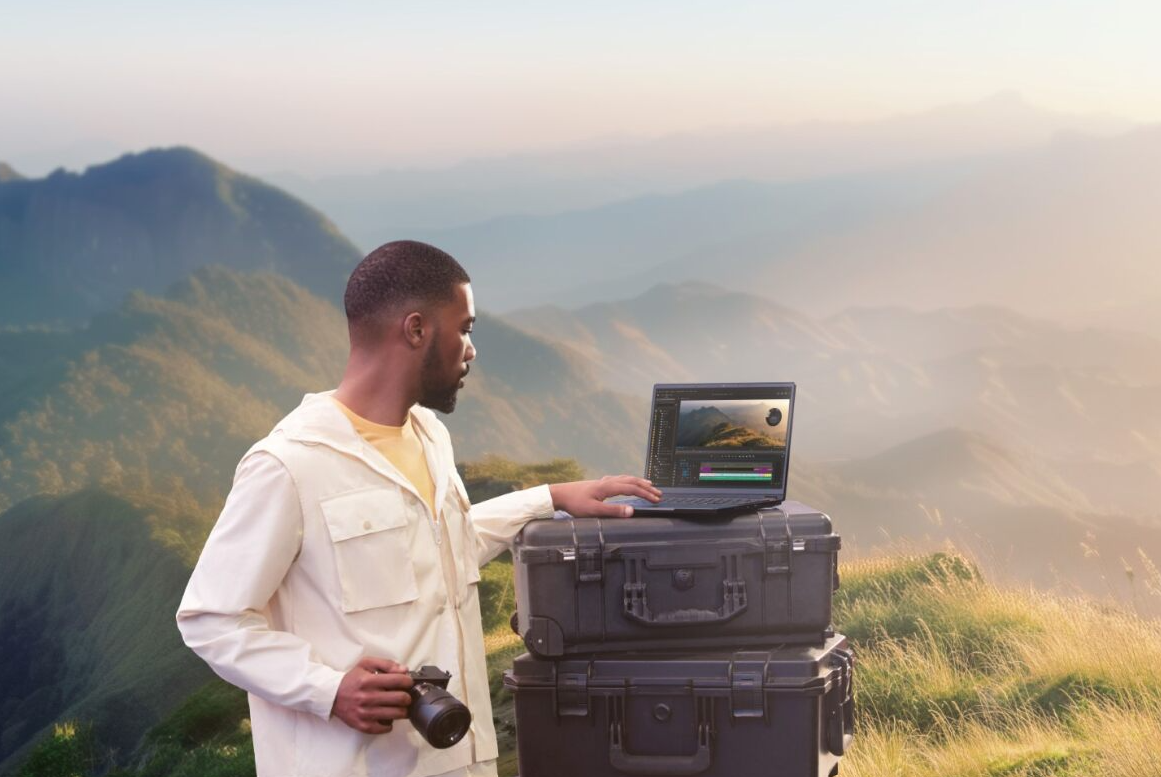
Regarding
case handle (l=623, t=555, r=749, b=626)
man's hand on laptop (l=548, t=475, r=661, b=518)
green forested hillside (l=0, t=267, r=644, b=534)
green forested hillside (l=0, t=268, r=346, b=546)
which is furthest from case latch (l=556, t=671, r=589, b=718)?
green forested hillside (l=0, t=267, r=644, b=534)

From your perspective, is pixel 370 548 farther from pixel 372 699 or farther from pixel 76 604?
pixel 76 604

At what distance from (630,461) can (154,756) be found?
66.2 metres

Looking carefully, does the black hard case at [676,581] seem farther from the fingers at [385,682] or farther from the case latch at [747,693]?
the fingers at [385,682]

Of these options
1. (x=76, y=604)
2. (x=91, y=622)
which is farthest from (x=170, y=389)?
(x=91, y=622)

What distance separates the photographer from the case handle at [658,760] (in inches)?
157

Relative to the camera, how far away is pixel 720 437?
4.29 metres

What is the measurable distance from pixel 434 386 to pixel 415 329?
155mm

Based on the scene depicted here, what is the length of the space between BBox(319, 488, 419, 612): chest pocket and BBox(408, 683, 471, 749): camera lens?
0.87 ft

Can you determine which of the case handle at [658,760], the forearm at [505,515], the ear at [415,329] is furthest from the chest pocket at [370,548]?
the case handle at [658,760]

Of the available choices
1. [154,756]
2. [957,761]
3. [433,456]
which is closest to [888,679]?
[957,761]

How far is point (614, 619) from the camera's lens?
4.05 m

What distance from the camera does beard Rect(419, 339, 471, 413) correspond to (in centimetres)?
319

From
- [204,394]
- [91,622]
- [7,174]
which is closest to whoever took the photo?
[91,622]

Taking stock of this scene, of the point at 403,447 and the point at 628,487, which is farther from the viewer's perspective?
the point at 628,487
